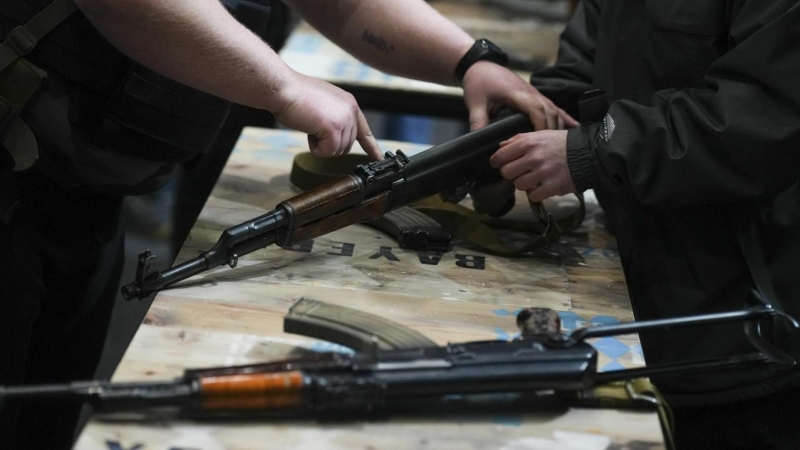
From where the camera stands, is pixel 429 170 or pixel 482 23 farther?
pixel 482 23

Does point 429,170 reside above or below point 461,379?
above

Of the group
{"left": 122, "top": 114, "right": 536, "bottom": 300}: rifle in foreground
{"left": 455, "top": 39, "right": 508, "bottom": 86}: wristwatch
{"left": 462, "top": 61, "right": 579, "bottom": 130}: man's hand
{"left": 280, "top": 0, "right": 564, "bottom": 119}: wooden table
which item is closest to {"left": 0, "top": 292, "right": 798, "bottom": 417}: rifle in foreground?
{"left": 122, "top": 114, "right": 536, "bottom": 300}: rifle in foreground

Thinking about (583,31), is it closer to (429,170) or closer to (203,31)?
(429,170)

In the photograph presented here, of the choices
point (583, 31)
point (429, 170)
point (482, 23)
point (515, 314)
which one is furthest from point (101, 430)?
point (482, 23)

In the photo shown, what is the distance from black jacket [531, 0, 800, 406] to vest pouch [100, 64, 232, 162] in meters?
0.79

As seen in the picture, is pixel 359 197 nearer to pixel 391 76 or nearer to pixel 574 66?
pixel 574 66

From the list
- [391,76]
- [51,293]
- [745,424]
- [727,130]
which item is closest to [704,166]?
[727,130]

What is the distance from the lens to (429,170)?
6.38 ft

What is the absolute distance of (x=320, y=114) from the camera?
1.76m

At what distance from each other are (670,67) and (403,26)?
2.30 ft

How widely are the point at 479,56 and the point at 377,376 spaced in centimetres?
118

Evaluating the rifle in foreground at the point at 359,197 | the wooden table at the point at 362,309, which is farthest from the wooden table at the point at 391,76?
the wooden table at the point at 362,309

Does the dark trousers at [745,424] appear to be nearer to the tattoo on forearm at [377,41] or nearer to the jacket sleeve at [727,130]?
the jacket sleeve at [727,130]

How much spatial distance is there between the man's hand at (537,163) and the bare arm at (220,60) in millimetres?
366
